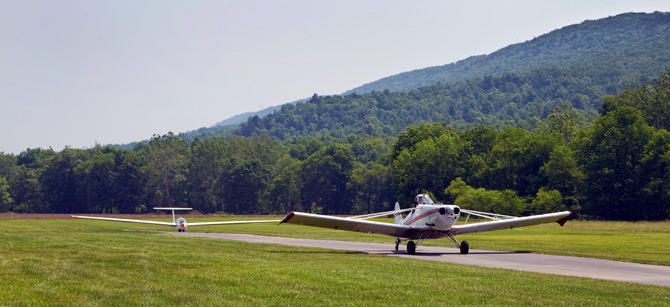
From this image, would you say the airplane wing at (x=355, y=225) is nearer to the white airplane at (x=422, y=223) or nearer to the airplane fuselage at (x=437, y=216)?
the white airplane at (x=422, y=223)

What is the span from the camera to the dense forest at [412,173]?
84.6 meters

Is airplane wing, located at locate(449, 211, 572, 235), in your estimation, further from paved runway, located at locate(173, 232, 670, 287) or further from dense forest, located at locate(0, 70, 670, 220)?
dense forest, located at locate(0, 70, 670, 220)

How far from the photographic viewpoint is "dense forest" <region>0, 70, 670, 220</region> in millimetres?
84562

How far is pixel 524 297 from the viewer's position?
14.8m

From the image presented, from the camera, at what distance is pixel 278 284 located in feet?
52.1

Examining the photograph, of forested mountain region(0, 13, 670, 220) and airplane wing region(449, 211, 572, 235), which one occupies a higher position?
forested mountain region(0, 13, 670, 220)

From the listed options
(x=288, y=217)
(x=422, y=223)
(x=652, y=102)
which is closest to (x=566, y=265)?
(x=422, y=223)

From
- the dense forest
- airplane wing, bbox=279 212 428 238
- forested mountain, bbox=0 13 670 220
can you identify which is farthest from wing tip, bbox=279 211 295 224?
the dense forest

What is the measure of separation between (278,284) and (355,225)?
13656mm

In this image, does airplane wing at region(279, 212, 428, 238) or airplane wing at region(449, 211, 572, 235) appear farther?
airplane wing at region(449, 211, 572, 235)

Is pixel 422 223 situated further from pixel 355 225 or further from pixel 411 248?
pixel 355 225

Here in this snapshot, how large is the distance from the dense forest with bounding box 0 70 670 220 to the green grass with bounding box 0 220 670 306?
66.8 meters

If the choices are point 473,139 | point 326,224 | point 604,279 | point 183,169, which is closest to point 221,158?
point 183,169

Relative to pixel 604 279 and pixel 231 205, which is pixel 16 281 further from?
pixel 231 205
